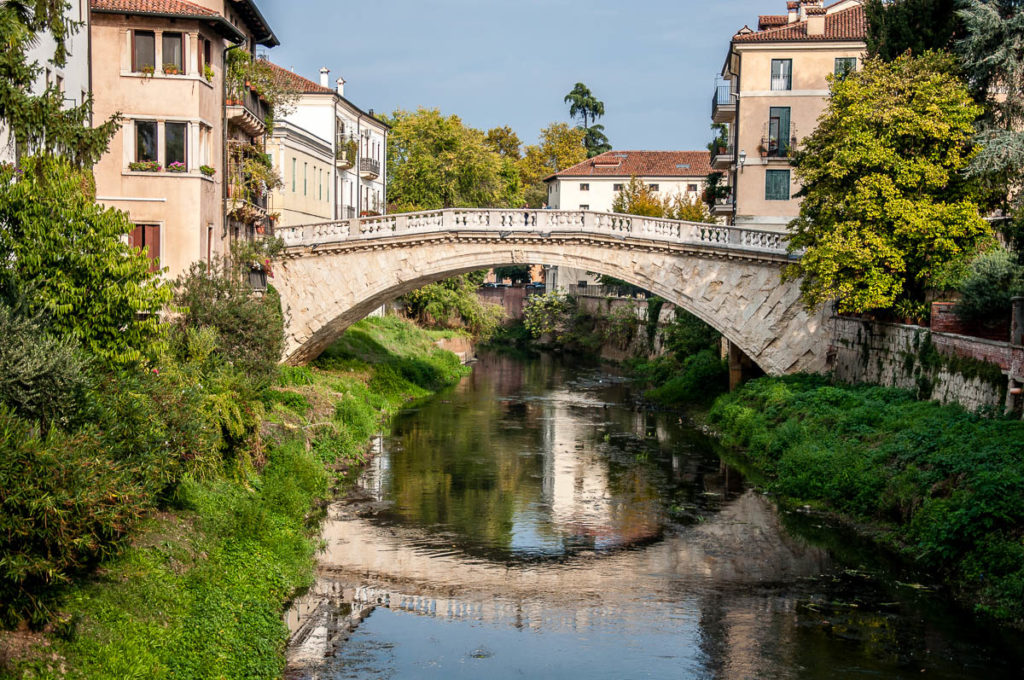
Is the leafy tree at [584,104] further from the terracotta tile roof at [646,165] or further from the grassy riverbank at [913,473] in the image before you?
the grassy riverbank at [913,473]

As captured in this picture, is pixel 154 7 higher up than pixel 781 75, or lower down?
lower down

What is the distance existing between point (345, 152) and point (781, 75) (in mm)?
20310

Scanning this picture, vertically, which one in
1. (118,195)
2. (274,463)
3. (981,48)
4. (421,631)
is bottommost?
(421,631)

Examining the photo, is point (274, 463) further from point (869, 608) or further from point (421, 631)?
point (869, 608)

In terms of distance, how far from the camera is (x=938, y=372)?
2395 centimetres

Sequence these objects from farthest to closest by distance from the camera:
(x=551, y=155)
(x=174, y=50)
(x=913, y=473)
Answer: (x=551, y=155)
(x=174, y=50)
(x=913, y=473)

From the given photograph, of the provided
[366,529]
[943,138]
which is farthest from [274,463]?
[943,138]

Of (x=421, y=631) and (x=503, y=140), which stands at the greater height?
(x=503, y=140)

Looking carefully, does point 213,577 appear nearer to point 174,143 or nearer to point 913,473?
point 913,473

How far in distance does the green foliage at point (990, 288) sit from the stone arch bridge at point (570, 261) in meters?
9.51

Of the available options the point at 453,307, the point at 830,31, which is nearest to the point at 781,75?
the point at 830,31

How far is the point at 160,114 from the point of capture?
25.9 meters

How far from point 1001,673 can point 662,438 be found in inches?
728

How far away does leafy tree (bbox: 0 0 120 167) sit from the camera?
591 inches
